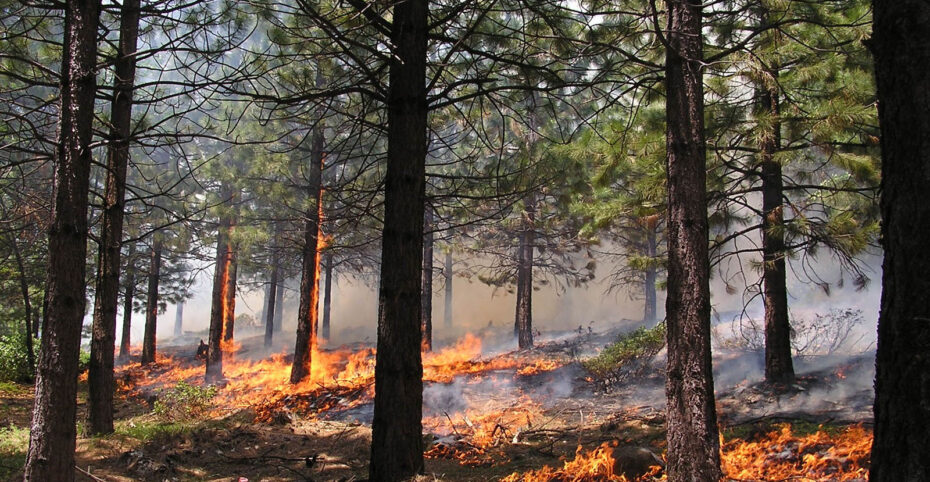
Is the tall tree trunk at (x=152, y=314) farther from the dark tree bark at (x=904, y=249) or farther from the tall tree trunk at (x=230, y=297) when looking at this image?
the dark tree bark at (x=904, y=249)

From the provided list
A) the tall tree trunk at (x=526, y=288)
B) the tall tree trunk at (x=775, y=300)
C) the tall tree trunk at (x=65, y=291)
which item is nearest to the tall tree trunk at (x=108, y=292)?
the tall tree trunk at (x=65, y=291)

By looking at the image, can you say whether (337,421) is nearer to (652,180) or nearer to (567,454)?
(567,454)

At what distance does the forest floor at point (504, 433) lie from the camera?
608 centimetres

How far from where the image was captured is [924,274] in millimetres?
2227

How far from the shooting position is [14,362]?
13.7 metres

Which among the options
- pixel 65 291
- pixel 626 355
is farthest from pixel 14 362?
pixel 626 355

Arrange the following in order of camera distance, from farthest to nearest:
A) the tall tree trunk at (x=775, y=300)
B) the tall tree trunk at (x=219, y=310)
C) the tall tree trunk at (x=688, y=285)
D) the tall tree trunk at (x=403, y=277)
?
the tall tree trunk at (x=219, y=310) → the tall tree trunk at (x=775, y=300) → the tall tree trunk at (x=688, y=285) → the tall tree trunk at (x=403, y=277)

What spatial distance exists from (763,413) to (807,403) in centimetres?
83

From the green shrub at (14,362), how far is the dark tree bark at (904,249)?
1768 centimetres

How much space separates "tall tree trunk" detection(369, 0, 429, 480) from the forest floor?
450 mm

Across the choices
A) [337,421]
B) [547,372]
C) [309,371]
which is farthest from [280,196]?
[547,372]

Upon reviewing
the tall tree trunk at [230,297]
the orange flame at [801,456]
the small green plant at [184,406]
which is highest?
the tall tree trunk at [230,297]


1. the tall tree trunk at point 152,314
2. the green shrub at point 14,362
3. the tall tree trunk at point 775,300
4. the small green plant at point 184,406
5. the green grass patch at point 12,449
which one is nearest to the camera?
the green grass patch at point 12,449

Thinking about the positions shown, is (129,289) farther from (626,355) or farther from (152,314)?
(626,355)
